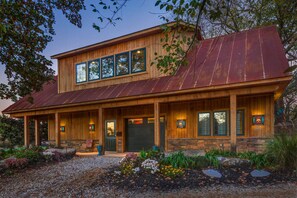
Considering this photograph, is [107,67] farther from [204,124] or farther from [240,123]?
[240,123]

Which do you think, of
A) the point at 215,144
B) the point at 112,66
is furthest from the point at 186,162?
the point at 112,66

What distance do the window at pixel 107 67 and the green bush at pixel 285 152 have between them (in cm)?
865

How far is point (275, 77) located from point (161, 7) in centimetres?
533

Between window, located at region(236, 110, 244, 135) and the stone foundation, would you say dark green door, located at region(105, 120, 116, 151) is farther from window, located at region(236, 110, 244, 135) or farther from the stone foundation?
window, located at region(236, 110, 244, 135)

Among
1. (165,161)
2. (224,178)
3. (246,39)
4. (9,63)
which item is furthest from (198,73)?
(9,63)

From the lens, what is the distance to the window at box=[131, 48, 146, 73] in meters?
12.4

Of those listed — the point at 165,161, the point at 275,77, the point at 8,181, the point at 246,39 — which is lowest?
the point at 8,181

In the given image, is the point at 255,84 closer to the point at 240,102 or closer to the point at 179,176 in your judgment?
the point at 240,102

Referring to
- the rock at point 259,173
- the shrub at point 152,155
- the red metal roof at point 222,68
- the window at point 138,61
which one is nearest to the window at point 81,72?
the red metal roof at point 222,68

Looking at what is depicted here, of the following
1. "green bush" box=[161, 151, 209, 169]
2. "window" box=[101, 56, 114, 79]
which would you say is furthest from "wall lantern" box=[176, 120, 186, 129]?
"window" box=[101, 56, 114, 79]

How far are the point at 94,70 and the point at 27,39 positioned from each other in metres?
6.57

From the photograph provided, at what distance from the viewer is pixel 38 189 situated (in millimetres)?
6859

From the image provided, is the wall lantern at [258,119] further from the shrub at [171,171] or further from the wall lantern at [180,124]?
the shrub at [171,171]

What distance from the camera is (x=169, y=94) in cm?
1011
